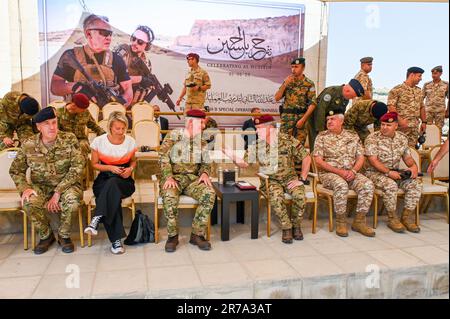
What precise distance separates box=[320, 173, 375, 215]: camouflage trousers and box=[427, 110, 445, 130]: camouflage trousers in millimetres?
3678

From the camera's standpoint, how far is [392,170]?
397cm

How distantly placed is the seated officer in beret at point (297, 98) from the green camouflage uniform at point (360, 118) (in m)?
0.47

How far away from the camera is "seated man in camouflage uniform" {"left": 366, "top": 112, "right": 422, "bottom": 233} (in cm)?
385

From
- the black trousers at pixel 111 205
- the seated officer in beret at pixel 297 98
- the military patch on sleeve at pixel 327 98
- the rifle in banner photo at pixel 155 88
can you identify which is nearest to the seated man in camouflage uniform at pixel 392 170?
the military patch on sleeve at pixel 327 98

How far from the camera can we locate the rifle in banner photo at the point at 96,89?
6850 millimetres

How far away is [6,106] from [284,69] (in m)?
5.60

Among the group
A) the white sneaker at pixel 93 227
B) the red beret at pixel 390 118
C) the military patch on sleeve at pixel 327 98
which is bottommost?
the white sneaker at pixel 93 227

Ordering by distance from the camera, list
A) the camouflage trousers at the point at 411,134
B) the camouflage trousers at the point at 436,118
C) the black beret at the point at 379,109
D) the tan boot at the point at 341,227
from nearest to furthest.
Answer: the tan boot at the point at 341,227 → the black beret at the point at 379,109 → the camouflage trousers at the point at 411,134 → the camouflage trousers at the point at 436,118

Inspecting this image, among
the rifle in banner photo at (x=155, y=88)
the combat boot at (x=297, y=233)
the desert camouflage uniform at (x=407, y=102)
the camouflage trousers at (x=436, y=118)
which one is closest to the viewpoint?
the combat boot at (x=297, y=233)

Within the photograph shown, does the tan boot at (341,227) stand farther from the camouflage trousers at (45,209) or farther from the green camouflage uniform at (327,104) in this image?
the camouflage trousers at (45,209)

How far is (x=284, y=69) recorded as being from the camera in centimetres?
793

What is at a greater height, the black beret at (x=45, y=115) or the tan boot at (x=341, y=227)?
the black beret at (x=45, y=115)
